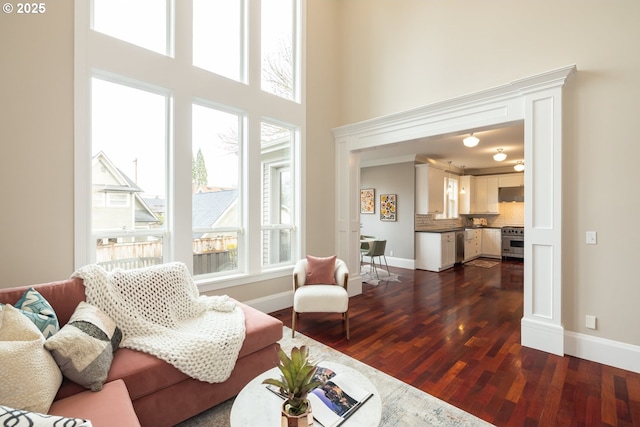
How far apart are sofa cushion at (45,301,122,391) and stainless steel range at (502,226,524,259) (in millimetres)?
8598

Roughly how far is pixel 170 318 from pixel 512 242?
8.26 meters

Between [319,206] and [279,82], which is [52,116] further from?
[319,206]

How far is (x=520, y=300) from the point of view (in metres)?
4.19

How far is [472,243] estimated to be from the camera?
7738 millimetres

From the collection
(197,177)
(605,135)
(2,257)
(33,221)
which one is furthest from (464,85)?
(2,257)

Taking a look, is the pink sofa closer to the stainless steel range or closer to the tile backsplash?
the tile backsplash

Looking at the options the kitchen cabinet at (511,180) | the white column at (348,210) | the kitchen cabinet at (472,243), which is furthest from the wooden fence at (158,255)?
the kitchen cabinet at (511,180)

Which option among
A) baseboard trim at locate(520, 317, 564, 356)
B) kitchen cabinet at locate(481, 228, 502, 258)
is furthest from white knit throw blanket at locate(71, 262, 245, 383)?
kitchen cabinet at locate(481, 228, 502, 258)

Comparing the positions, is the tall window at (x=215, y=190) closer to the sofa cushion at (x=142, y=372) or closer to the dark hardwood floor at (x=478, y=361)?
the dark hardwood floor at (x=478, y=361)

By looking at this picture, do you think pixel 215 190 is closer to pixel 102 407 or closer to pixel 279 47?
pixel 279 47

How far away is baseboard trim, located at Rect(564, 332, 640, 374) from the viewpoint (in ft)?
7.84

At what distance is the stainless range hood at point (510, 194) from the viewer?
7.69m

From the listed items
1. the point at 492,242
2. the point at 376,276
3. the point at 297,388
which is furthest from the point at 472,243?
the point at 297,388

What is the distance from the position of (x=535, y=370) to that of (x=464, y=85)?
3017 mm
